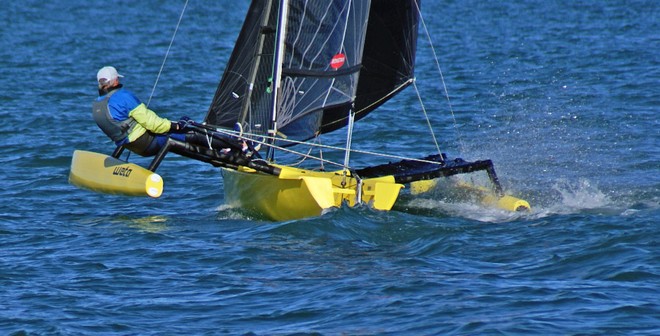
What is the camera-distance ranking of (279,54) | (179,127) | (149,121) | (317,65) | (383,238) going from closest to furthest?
(383,238), (149,121), (179,127), (279,54), (317,65)

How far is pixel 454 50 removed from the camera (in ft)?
92.4

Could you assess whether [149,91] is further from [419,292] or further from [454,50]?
[419,292]

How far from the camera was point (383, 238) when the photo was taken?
1090 cm

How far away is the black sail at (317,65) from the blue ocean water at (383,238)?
1179mm

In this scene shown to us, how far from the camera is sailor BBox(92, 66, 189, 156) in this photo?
11.6 metres

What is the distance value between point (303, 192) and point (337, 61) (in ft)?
6.43

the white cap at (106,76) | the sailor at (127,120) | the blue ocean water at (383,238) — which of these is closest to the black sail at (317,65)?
the blue ocean water at (383,238)

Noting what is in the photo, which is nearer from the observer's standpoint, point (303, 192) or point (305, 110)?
point (303, 192)

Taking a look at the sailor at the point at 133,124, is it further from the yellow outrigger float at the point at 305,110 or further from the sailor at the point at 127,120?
the yellow outrigger float at the point at 305,110

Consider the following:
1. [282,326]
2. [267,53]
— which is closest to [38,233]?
[267,53]

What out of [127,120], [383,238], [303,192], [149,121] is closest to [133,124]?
[127,120]

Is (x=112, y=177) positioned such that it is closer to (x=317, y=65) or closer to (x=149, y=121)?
(x=149, y=121)

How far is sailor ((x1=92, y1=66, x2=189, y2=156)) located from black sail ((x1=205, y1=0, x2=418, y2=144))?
148 centimetres

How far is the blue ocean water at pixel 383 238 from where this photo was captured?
872cm
